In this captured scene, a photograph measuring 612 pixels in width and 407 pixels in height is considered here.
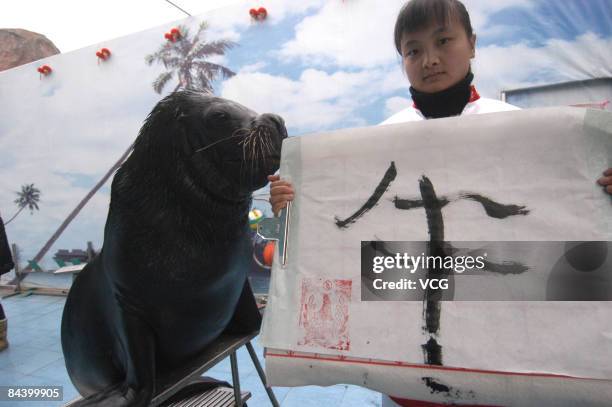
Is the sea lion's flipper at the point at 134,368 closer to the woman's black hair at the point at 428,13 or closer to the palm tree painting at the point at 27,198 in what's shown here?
the woman's black hair at the point at 428,13

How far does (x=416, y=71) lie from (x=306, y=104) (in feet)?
12.0

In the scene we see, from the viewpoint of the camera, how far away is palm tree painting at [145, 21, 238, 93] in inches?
→ 193

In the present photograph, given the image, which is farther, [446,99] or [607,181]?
[446,99]

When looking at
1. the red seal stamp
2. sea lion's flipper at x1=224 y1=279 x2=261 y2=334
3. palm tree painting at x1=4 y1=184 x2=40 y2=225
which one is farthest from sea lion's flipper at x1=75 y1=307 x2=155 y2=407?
palm tree painting at x1=4 y1=184 x2=40 y2=225

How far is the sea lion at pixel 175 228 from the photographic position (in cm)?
106

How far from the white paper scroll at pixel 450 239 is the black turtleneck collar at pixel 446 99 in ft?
0.52

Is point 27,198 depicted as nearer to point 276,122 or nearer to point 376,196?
point 276,122

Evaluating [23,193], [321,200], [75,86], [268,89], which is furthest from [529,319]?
[23,193]

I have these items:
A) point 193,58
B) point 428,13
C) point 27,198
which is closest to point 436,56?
point 428,13

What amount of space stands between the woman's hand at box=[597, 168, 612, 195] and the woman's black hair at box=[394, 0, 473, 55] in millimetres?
481

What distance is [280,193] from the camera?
3.04ft

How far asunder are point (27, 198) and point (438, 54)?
7.73 meters

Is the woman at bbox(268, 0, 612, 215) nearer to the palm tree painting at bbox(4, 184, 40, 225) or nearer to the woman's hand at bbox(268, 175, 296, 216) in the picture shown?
→ the woman's hand at bbox(268, 175, 296, 216)

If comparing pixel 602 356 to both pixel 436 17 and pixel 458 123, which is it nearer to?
pixel 458 123
